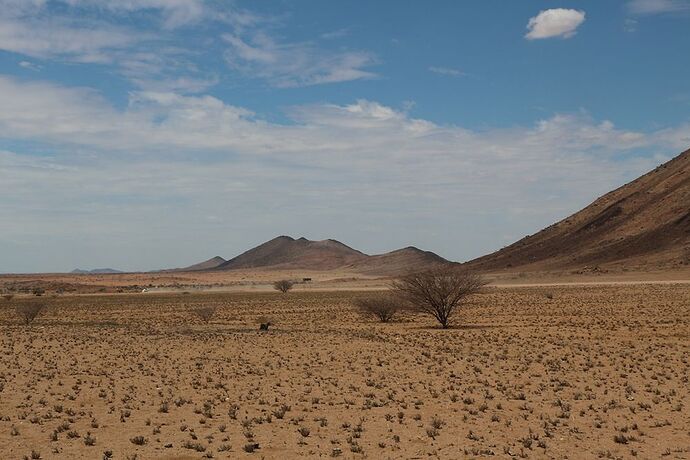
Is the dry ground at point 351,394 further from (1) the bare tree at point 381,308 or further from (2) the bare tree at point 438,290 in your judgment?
(1) the bare tree at point 381,308

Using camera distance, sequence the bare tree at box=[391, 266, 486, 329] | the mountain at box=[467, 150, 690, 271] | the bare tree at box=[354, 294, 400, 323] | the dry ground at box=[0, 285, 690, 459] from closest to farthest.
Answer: the dry ground at box=[0, 285, 690, 459] → the bare tree at box=[391, 266, 486, 329] → the bare tree at box=[354, 294, 400, 323] → the mountain at box=[467, 150, 690, 271]

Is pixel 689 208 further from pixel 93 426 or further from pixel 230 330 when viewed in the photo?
pixel 93 426

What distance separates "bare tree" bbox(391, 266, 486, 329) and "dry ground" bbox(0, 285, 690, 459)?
5.31 m

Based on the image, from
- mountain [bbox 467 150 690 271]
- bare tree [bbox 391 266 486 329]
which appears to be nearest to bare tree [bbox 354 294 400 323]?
bare tree [bbox 391 266 486 329]

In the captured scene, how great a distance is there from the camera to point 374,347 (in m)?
28.8

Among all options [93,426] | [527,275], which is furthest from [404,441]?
[527,275]

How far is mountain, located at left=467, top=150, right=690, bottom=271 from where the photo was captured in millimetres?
112562

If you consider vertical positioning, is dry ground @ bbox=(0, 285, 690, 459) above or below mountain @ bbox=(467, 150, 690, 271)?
below

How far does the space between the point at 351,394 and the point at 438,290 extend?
22719 millimetres

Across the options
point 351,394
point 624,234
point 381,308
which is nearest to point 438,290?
point 381,308

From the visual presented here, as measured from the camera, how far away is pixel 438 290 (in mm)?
40500

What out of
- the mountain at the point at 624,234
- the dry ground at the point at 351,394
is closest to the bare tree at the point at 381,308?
the dry ground at the point at 351,394

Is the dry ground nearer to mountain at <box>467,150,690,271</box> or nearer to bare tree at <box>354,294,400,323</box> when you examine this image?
bare tree at <box>354,294,400,323</box>

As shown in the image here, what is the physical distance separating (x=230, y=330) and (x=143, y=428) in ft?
79.5
